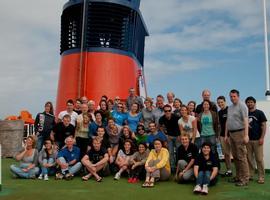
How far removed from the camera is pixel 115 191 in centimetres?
639

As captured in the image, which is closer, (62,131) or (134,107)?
(62,131)

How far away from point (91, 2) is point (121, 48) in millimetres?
2006

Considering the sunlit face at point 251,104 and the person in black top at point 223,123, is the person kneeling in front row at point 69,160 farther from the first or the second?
the sunlit face at point 251,104

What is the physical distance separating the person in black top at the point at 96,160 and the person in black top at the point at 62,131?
0.75 m

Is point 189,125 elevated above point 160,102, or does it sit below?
below

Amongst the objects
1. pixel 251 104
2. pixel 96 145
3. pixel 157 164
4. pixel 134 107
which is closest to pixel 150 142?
pixel 157 164

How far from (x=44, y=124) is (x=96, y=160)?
1.76m

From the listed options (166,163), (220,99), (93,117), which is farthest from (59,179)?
(220,99)

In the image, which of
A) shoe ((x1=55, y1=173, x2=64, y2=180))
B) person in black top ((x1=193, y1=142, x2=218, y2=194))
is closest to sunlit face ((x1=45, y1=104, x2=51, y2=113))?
shoe ((x1=55, y1=173, x2=64, y2=180))

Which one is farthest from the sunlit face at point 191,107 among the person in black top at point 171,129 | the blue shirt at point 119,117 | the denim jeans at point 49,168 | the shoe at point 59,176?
the denim jeans at point 49,168

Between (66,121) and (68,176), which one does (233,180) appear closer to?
(68,176)

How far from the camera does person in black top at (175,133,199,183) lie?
7020mm

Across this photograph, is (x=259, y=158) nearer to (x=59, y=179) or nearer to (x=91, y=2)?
(x=59, y=179)

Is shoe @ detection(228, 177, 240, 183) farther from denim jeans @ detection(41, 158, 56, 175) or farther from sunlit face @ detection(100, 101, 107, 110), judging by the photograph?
denim jeans @ detection(41, 158, 56, 175)
